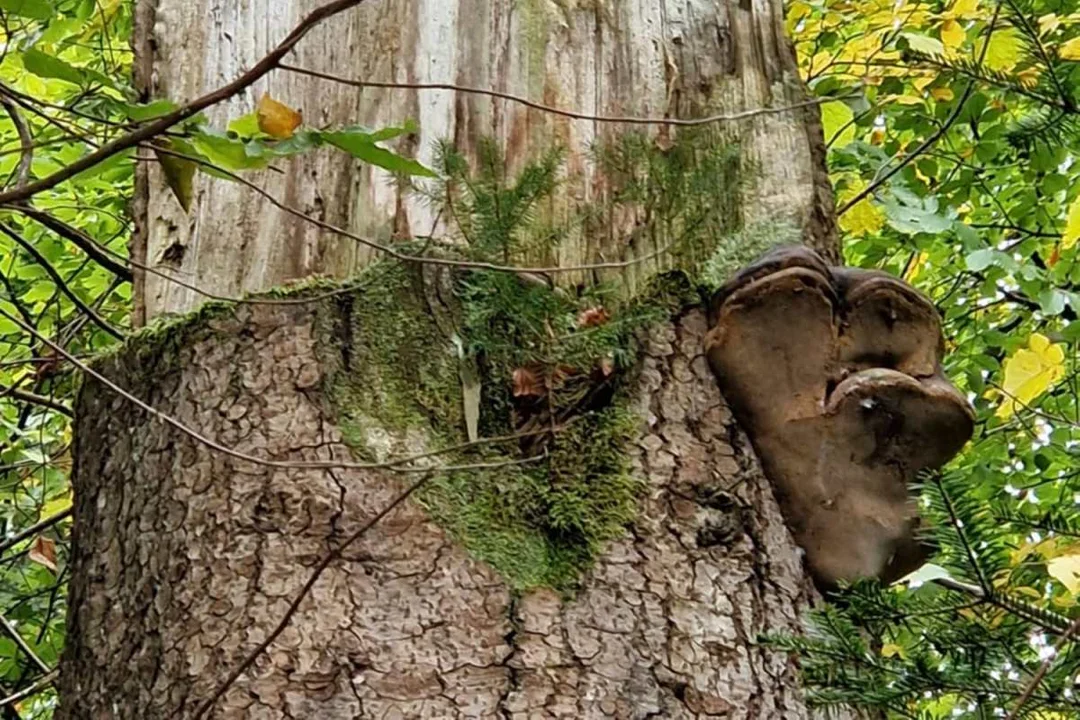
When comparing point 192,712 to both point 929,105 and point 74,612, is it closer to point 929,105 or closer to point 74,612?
point 74,612

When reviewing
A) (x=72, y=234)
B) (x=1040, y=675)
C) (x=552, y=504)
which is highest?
(x=72, y=234)

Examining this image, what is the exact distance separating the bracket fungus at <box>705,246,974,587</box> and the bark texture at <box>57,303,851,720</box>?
40 mm

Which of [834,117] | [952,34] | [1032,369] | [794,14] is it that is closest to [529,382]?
[1032,369]

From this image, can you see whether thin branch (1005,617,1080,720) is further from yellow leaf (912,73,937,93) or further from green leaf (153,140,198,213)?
yellow leaf (912,73,937,93)

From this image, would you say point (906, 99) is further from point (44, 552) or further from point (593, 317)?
point (44, 552)

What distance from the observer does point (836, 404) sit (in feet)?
4.97

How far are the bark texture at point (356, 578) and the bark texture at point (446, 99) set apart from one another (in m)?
0.15

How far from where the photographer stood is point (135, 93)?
195 centimetres

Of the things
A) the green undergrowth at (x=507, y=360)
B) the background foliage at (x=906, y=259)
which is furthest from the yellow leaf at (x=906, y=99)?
the green undergrowth at (x=507, y=360)

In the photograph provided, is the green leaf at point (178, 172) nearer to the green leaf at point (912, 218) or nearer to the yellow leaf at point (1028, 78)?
the yellow leaf at point (1028, 78)

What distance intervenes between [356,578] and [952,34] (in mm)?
2604

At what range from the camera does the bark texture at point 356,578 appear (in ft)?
4.33

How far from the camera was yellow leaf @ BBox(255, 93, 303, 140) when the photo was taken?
1.28m

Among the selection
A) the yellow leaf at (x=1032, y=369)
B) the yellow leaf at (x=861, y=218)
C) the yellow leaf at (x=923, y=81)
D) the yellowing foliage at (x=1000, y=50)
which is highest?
the yellow leaf at (x=923, y=81)
